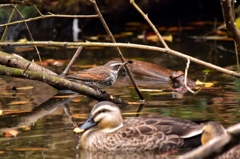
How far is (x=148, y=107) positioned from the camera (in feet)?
32.2

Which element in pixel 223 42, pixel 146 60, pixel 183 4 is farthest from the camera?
pixel 183 4

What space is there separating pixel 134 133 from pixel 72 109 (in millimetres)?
2364

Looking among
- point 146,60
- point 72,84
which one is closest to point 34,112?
point 72,84

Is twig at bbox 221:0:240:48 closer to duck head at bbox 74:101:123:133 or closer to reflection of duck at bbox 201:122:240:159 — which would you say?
reflection of duck at bbox 201:122:240:159

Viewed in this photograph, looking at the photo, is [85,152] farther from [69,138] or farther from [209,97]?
[209,97]

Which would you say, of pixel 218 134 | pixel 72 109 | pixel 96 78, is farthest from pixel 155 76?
pixel 218 134

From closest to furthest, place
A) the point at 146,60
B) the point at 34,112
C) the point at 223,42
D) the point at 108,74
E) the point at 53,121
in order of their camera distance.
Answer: the point at 53,121 < the point at 34,112 < the point at 108,74 < the point at 146,60 < the point at 223,42

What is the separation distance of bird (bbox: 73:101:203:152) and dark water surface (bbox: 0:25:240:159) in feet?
0.33

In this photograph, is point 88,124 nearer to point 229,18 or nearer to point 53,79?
point 229,18

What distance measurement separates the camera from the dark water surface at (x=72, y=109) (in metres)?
7.75

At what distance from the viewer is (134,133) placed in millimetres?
7648

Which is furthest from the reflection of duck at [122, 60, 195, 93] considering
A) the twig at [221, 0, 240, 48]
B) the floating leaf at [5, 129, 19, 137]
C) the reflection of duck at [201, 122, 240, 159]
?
the reflection of duck at [201, 122, 240, 159]

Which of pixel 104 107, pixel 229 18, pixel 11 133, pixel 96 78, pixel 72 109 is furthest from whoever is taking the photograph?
pixel 96 78

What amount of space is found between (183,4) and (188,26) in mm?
1840
